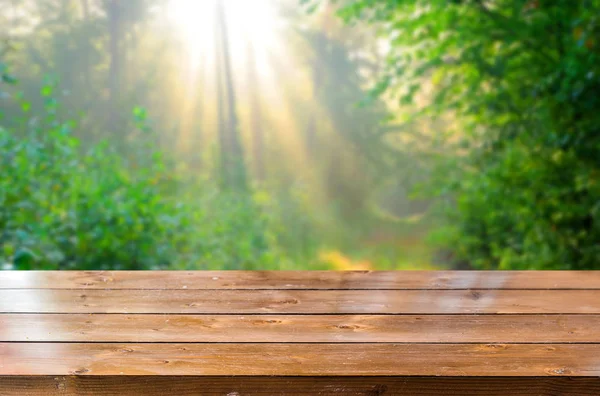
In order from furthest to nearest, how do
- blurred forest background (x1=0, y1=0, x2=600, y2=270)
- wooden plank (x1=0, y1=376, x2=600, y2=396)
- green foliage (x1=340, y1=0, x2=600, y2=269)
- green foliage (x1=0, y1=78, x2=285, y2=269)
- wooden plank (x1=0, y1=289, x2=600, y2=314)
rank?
1. green foliage (x1=340, y1=0, x2=600, y2=269)
2. blurred forest background (x1=0, y1=0, x2=600, y2=270)
3. green foliage (x1=0, y1=78, x2=285, y2=269)
4. wooden plank (x1=0, y1=289, x2=600, y2=314)
5. wooden plank (x1=0, y1=376, x2=600, y2=396)

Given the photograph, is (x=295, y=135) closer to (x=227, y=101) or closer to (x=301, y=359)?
(x=227, y=101)

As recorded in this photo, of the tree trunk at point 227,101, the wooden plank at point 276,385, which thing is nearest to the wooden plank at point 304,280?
the wooden plank at point 276,385

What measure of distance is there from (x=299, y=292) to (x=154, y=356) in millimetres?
538

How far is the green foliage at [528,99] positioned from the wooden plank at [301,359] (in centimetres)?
322

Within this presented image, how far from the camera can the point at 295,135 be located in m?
15.1

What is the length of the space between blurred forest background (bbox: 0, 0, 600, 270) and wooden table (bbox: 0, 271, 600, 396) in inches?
50.9

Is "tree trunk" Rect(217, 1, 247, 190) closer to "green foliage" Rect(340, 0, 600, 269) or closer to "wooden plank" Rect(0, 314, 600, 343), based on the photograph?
"green foliage" Rect(340, 0, 600, 269)

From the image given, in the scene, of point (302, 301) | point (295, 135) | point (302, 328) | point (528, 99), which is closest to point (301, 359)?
point (302, 328)

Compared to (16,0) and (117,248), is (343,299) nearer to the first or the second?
(117,248)

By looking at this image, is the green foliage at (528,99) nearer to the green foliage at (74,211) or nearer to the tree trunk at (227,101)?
the green foliage at (74,211)

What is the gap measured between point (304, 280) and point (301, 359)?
0.60m

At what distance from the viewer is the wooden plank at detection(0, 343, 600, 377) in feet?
3.81

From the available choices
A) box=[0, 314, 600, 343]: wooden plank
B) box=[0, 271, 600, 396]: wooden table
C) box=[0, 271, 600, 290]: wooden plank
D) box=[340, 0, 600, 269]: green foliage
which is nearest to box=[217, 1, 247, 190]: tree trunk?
box=[340, 0, 600, 269]: green foliage

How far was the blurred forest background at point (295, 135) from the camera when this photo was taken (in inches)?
160
